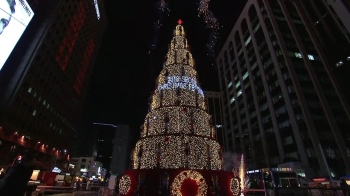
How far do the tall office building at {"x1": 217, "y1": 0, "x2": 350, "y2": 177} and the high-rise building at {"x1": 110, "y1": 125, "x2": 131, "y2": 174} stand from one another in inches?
2964

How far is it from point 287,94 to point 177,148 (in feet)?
113

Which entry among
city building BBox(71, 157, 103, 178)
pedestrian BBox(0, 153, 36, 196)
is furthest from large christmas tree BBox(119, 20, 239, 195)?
city building BBox(71, 157, 103, 178)

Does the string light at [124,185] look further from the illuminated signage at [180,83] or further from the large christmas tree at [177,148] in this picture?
the illuminated signage at [180,83]

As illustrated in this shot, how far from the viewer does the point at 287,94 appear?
37.6 m

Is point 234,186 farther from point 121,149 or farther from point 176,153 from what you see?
point 121,149

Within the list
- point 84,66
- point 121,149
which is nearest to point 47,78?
point 84,66

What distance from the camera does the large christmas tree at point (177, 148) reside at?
11016mm

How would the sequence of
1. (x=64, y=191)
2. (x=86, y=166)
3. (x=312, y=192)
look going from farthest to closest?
(x=86, y=166) → (x=64, y=191) → (x=312, y=192)

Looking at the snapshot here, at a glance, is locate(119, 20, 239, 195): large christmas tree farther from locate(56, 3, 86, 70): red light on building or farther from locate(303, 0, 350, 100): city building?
locate(56, 3, 86, 70): red light on building

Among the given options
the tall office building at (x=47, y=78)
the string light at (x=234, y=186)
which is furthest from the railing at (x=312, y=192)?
the tall office building at (x=47, y=78)

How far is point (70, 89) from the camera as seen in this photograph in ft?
166

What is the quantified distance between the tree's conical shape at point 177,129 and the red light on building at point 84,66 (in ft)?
158

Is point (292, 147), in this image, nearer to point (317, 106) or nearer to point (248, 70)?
point (317, 106)

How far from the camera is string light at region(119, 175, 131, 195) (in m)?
11.6
